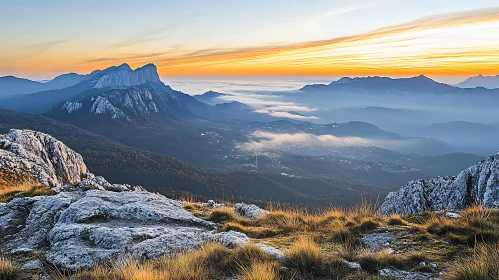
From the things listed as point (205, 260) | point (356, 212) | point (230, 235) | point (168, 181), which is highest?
point (205, 260)

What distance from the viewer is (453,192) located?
16906mm

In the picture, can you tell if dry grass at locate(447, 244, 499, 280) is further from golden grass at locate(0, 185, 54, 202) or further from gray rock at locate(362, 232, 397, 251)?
golden grass at locate(0, 185, 54, 202)

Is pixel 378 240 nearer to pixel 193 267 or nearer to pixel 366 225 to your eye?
pixel 366 225

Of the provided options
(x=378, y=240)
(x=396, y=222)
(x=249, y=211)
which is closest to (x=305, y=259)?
(x=378, y=240)

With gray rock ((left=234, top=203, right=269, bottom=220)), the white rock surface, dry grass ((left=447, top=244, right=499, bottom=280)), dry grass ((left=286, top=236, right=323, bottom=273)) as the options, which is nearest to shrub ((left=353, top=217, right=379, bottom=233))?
the white rock surface

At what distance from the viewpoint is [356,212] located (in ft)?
36.1

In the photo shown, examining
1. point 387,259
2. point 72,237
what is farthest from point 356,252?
point 72,237

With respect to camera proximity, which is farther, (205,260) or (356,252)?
(356,252)

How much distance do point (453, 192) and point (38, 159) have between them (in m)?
37.4

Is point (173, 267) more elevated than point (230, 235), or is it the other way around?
point (173, 267)

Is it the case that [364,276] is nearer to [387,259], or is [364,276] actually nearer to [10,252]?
[387,259]

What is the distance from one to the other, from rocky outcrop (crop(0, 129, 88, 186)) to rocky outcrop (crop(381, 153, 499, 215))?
84.6 feet

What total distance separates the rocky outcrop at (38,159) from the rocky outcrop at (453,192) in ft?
84.6

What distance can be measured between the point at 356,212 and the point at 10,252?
11.8 meters
